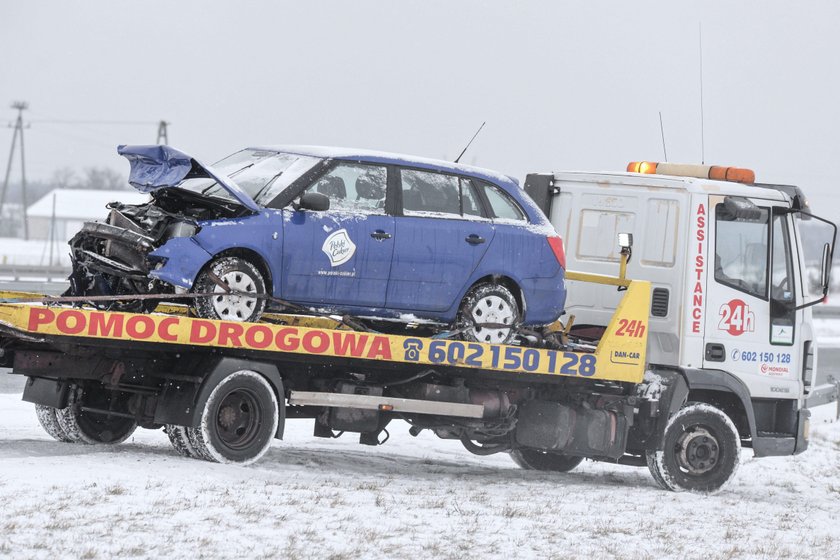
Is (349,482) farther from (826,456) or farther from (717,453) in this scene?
(826,456)

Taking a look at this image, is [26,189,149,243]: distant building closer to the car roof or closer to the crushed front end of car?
the car roof

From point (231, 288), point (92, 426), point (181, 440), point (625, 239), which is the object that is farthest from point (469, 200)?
point (92, 426)

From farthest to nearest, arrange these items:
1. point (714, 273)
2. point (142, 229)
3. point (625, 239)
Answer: point (714, 273)
point (625, 239)
point (142, 229)

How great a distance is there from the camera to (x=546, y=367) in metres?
11.2

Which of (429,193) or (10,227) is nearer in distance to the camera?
(429,193)

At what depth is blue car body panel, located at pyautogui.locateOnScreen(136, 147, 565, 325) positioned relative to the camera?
31.6 feet

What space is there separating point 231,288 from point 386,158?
1.75 m

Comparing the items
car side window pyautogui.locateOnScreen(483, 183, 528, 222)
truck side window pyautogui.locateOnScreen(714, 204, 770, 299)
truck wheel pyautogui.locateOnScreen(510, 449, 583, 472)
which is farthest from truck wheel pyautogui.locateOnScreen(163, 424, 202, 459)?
truck side window pyautogui.locateOnScreen(714, 204, 770, 299)

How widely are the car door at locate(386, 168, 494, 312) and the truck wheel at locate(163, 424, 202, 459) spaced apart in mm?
1799

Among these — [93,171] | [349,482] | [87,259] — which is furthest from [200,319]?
[93,171]

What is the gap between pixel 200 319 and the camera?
9469mm

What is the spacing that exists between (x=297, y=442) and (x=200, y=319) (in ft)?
13.7

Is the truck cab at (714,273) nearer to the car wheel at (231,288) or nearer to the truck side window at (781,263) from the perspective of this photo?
the truck side window at (781,263)

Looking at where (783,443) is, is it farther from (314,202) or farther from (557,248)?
(314,202)
